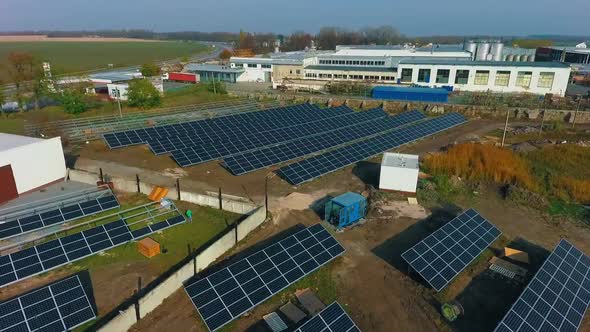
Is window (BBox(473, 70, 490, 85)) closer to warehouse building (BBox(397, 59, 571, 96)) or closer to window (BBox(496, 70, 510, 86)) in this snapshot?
warehouse building (BBox(397, 59, 571, 96))

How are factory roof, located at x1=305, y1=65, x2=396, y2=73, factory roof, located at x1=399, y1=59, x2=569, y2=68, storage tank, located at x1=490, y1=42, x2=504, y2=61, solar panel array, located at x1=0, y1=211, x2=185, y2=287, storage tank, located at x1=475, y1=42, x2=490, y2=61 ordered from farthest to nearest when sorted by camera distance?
storage tank, located at x1=475, y1=42, x2=490, y2=61, storage tank, located at x1=490, y1=42, x2=504, y2=61, factory roof, located at x1=305, y1=65, x2=396, y2=73, factory roof, located at x1=399, y1=59, x2=569, y2=68, solar panel array, located at x1=0, y1=211, x2=185, y2=287

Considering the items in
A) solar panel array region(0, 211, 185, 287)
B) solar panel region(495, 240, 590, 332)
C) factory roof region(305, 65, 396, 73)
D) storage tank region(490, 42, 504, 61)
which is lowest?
solar panel region(495, 240, 590, 332)

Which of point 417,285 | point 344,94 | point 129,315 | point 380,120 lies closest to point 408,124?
point 380,120

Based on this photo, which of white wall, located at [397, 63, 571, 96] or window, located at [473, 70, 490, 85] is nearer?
white wall, located at [397, 63, 571, 96]

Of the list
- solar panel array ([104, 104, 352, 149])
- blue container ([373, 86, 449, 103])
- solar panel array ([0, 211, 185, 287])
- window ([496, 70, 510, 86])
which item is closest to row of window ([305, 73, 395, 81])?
blue container ([373, 86, 449, 103])

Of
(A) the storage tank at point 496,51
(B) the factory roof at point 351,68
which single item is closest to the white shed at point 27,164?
(B) the factory roof at point 351,68

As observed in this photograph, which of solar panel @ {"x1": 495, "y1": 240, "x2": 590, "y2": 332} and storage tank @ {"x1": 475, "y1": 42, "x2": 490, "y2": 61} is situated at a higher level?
storage tank @ {"x1": 475, "y1": 42, "x2": 490, "y2": 61}

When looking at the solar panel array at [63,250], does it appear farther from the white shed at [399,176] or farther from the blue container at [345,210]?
the white shed at [399,176]

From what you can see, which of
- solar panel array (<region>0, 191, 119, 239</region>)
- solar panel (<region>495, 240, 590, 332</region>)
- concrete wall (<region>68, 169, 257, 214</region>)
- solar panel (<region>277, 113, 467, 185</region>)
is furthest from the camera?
solar panel (<region>277, 113, 467, 185</region>)
